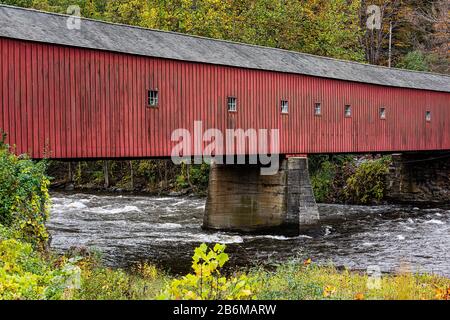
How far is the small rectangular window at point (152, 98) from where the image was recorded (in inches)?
673

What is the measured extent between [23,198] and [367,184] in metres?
22.6

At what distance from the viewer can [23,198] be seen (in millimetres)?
11008

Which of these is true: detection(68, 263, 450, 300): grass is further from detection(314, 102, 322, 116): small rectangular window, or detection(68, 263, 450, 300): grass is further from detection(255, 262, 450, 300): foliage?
detection(314, 102, 322, 116): small rectangular window

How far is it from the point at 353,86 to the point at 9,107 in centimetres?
1410

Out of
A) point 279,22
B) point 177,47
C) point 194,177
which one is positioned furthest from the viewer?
point 194,177

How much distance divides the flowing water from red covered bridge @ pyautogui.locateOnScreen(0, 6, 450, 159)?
9.16 ft

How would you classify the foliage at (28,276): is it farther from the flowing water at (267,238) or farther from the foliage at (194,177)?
the foliage at (194,177)

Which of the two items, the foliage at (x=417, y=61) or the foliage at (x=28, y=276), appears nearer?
the foliage at (x=28, y=276)

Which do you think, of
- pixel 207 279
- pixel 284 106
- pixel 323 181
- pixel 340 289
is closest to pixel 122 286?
pixel 207 279

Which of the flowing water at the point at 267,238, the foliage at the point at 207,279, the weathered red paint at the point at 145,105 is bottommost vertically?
the flowing water at the point at 267,238

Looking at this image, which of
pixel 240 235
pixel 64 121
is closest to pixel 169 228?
pixel 240 235

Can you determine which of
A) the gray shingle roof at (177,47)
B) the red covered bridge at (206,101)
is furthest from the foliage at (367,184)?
the gray shingle roof at (177,47)

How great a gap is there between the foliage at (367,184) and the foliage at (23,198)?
21.1 meters

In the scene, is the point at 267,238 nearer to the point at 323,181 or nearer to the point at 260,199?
the point at 260,199
